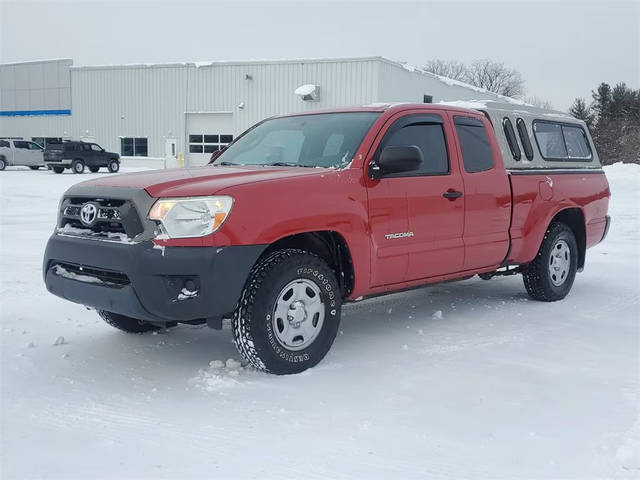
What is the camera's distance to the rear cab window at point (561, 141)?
6.57m

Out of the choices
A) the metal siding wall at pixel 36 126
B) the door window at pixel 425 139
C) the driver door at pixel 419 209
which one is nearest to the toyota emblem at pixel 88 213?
Result: the driver door at pixel 419 209

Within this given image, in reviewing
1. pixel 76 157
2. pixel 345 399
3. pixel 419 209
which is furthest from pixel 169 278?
pixel 76 157

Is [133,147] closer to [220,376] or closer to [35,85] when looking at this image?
[35,85]

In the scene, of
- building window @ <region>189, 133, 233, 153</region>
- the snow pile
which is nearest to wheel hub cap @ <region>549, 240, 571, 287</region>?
the snow pile

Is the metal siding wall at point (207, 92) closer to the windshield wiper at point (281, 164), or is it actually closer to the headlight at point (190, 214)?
the windshield wiper at point (281, 164)

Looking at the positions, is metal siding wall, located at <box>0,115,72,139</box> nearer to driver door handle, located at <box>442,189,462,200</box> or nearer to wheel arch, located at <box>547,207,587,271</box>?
wheel arch, located at <box>547,207,587,271</box>

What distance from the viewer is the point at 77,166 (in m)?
29.6

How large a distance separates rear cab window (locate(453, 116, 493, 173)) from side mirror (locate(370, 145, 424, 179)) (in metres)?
1.10

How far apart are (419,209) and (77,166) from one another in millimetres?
27764

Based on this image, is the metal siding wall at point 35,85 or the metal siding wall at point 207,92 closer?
the metal siding wall at point 207,92

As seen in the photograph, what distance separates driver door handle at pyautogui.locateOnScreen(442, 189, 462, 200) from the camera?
16.5ft

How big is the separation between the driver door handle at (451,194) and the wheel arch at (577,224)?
2.10 m

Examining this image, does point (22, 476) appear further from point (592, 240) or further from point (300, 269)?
point (592, 240)

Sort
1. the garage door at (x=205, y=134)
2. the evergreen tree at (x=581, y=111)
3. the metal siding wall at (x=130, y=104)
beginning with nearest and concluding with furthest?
the garage door at (x=205, y=134) → the metal siding wall at (x=130, y=104) → the evergreen tree at (x=581, y=111)
